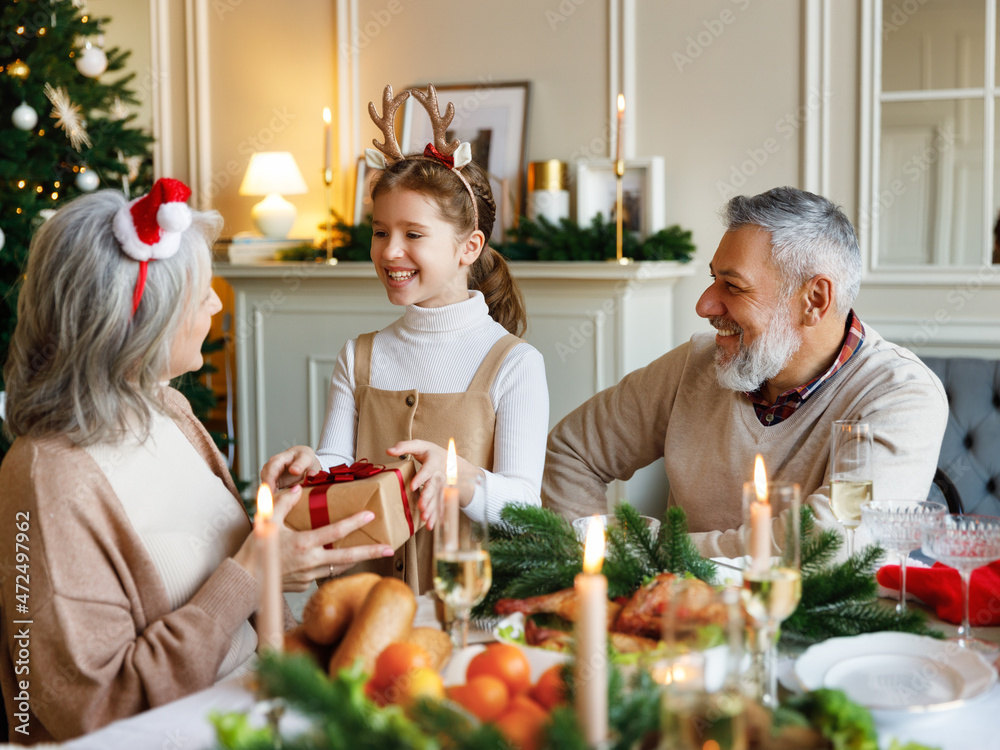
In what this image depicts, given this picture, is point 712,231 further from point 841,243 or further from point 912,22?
point 841,243

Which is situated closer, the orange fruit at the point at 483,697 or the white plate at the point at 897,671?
the orange fruit at the point at 483,697

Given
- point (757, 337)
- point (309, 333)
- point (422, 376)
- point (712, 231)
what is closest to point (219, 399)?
point (309, 333)

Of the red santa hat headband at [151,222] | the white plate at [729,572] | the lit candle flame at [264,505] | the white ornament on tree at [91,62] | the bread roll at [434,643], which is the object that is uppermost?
the white ornament on tree at [91,62]

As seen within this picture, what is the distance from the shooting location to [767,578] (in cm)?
94

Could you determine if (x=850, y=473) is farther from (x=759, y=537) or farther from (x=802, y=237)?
(x=802, y=237)

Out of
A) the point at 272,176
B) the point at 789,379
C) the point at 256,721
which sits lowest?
the point at 256,721

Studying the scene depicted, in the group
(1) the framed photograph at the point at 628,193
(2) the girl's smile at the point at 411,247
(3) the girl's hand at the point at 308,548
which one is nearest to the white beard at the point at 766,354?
(2) the girl's smile at the point at 411,247

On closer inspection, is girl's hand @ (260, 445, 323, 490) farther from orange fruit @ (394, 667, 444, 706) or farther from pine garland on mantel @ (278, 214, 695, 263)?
pine garland on mantel @ (278, 214, 695, 263)

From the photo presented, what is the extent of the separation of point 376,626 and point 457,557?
0.11m

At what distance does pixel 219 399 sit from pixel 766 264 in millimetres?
3026

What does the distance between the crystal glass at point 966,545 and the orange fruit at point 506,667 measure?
0.54 metres

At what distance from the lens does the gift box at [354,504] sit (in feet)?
4.56

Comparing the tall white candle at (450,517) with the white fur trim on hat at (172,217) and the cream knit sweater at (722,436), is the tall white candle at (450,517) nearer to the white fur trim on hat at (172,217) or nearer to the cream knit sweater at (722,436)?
the white fur trim on hat at (172,217)

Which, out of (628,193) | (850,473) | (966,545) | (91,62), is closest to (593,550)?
(966,545)
